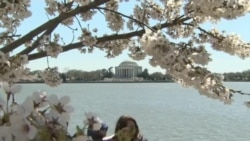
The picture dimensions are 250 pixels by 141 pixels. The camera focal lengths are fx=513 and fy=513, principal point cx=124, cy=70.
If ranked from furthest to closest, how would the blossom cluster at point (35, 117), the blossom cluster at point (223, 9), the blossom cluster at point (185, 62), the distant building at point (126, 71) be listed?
the distant building at point (126, 71) < the blossom cluster at point (223, 9) < the blossom cluster at point (185, 62) < the blossom cluster at point (35, 117)

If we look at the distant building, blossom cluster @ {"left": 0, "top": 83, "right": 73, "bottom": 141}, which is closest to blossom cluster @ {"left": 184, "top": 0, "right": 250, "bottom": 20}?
blossom cluster @ {"left": 0, "top": 83, "right": 73, "bottom": 141}

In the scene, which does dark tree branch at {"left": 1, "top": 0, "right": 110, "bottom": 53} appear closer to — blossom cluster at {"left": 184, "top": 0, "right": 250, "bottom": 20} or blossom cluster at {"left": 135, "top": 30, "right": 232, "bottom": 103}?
blossom cluster at {"left": 135, "top": 30, "right": 232, "bottom": 103}

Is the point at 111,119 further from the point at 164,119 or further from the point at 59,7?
the point at 59,7

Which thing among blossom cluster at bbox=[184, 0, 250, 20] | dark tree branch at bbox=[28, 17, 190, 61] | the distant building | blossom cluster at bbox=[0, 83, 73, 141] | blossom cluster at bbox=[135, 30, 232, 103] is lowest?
blossom cluster at bbox=[0, 83, 73, 141]

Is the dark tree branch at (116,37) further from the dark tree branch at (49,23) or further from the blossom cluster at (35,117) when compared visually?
the blossom cluster at (35,117)

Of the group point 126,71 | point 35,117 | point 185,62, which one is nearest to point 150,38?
point 185,62

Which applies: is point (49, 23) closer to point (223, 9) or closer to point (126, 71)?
point (223, 9)

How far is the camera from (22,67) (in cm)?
427

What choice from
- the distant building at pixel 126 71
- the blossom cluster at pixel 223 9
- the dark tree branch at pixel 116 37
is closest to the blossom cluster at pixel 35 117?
the dark tree branch at pixel 116 37

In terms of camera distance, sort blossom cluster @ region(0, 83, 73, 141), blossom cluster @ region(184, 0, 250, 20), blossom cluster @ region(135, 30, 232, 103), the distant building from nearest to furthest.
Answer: blossom cluster @ region(0, 83, 73, 141), blossom cluster @ region(135, 30, 232, 103), blossom cluster @ region(184, 0, 250, 20), the distant building

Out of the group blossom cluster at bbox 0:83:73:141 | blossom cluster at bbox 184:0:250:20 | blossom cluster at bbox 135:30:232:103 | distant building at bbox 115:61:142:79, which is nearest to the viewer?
blossom cluster at bbox 0:83:73:141

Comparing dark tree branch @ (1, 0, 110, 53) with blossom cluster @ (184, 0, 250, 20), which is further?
blossom cluster @ (184, 0, 250, 20)

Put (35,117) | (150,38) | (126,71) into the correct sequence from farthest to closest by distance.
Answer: (126,71) < (150,38) < (35,117)

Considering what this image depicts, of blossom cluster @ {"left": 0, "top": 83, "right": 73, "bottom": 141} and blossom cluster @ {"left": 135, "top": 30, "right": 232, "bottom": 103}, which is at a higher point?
blossom cluster @ {"left": 135, "top": 30, "right": 232, "bottom": 103}
